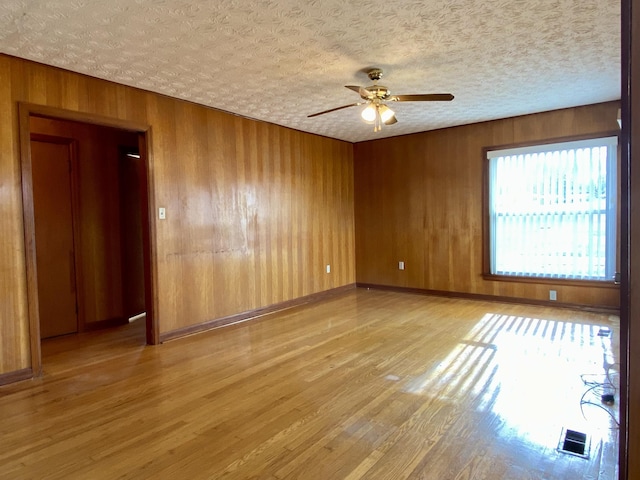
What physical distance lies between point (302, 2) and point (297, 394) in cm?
260

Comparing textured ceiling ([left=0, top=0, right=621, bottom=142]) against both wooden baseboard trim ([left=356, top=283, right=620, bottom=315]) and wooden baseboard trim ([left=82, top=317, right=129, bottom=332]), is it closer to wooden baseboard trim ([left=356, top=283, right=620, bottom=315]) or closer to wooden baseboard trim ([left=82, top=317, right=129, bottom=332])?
wooden baseboard trim ([left=356, top=283, right=620, bottom=315])

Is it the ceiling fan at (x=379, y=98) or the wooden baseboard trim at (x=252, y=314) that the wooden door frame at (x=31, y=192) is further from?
the ceiling fan at (x=379, y=98)

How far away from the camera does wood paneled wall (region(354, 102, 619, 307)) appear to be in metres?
4.99

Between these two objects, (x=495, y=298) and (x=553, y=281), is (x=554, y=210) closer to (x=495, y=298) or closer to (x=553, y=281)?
(x=553, y=281)

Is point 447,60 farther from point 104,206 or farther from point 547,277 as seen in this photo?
point 104,206

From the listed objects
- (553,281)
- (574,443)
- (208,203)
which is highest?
(208,203)

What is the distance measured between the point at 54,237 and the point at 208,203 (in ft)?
5.89

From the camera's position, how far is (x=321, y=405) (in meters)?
2.56

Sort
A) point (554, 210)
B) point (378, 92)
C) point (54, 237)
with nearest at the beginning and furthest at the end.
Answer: point (378, 92) → point (54, 237) → point (554, 210)

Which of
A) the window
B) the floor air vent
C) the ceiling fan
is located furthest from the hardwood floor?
the ceiling fan

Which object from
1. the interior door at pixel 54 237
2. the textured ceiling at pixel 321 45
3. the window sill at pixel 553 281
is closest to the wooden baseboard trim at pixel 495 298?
the window sill at pixel 553 281

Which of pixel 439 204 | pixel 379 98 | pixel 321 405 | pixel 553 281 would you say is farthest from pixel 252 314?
pixel 553 281

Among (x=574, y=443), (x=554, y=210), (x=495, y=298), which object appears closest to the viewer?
(x=574, y=443)

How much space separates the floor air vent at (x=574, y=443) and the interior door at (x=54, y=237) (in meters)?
4.86
